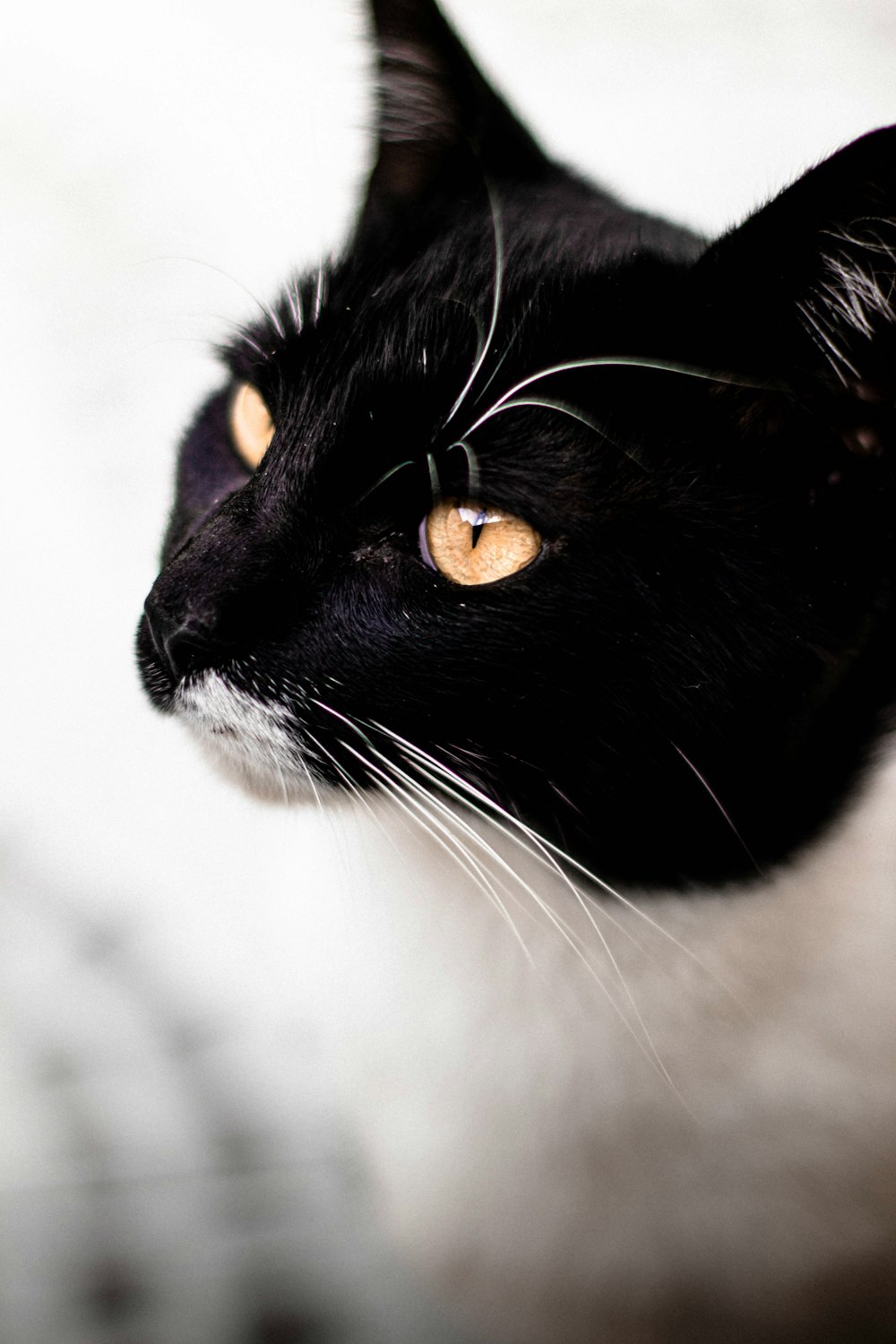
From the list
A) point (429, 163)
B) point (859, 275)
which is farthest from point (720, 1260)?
point (429, 163)

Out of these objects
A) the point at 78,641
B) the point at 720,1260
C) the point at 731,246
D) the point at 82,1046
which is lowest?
the point at 720,1260

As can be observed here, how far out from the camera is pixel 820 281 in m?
0.36

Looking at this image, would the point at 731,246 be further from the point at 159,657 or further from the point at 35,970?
the point at 35,970

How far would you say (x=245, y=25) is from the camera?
509 mm

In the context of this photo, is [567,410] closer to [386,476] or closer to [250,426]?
[386,476]

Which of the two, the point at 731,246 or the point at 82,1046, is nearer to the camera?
the point at 731,246

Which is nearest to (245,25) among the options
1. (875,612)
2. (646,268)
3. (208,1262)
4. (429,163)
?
(429,163)

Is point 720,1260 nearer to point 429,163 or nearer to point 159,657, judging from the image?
Answer: point 159,657

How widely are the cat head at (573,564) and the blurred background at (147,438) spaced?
9 cm

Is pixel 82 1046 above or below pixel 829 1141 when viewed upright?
above

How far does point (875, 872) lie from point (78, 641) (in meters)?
0.41

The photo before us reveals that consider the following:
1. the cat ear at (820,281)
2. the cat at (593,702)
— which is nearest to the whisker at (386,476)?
the cat at (593,702)

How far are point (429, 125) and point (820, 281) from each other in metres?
0.27

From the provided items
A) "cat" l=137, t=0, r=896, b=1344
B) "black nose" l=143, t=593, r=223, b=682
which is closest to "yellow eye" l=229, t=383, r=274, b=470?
"cat" l=137, t=0, r=896, b=1344
